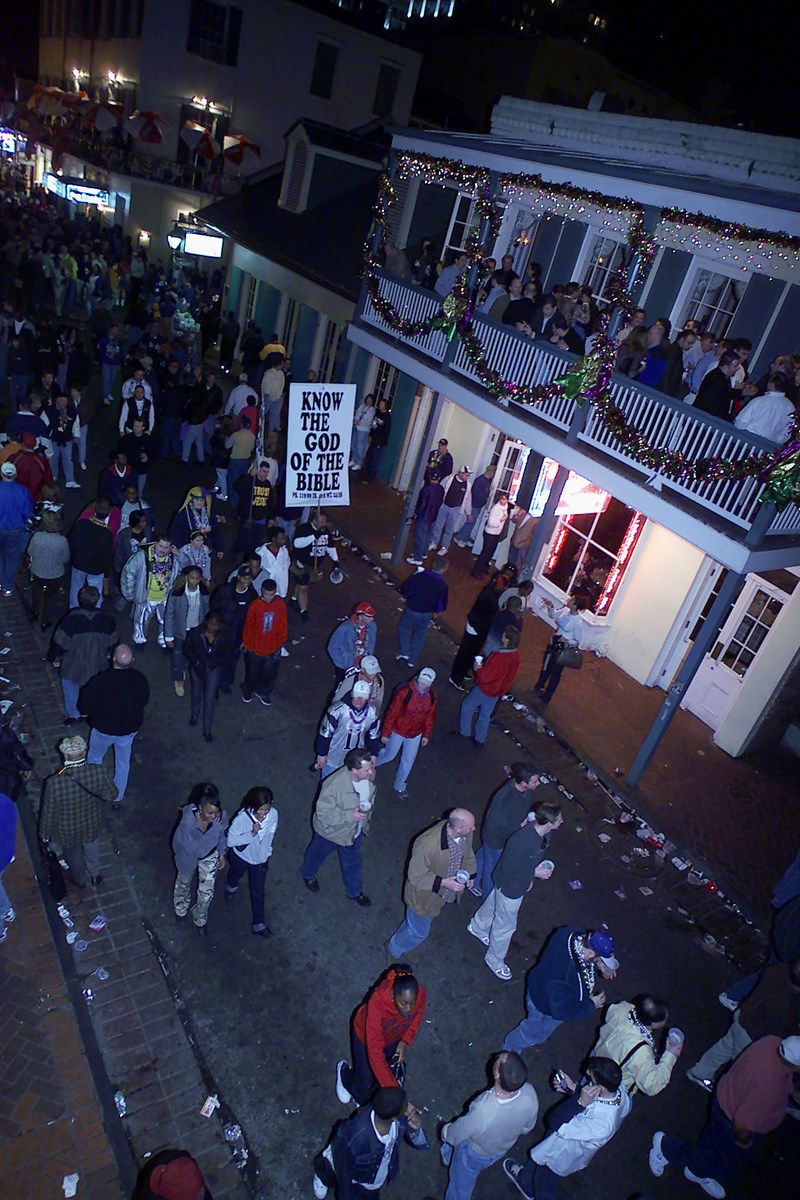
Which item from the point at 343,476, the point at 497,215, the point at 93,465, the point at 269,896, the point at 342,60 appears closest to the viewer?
the point at 269,896

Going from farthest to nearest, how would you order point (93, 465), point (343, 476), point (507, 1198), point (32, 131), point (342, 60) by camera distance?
point (32, 131), point (342, 60), point (93, 465), point (343, 476), point (507, 1198)

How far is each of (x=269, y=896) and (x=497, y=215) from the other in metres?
10.5

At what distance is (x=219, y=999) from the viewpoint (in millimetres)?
5980

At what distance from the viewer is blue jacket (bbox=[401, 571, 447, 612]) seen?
32.8 feet

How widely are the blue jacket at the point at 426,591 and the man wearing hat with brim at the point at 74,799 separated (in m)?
4.97

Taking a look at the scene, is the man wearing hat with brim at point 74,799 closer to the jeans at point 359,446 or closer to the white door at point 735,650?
the white door at point 735,650

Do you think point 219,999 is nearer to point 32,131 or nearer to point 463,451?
point 463,451

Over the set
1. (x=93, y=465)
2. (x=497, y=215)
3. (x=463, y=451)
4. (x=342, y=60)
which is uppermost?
(x=342, y=60)

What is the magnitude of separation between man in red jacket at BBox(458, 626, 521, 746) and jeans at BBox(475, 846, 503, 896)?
2307mm

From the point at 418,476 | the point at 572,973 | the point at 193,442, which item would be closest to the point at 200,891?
the point at 572,973

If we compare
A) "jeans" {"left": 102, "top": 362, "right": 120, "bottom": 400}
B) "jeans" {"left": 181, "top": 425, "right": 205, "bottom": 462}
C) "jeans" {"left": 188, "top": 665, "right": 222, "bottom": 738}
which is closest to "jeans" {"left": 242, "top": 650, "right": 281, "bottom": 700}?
"jeans" {"left": 188, "top": 665, "right": 222, "bottom": 738}

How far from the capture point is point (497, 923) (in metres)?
6.57

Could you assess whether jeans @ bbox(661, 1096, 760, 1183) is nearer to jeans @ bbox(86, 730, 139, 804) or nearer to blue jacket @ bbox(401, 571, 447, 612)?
jeans @ bbox(86, 730, 139, 804)

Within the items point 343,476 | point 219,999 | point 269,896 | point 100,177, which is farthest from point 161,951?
point 100,177
